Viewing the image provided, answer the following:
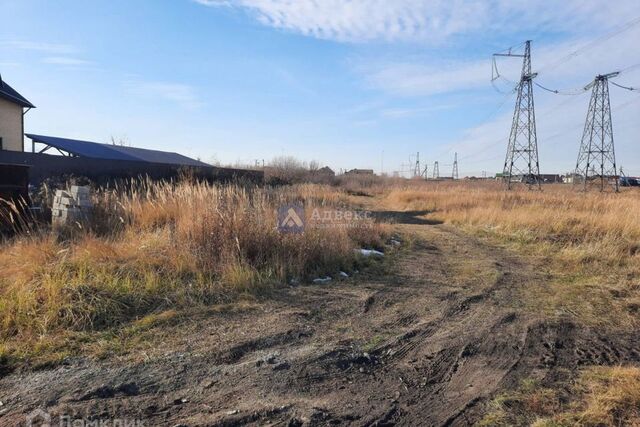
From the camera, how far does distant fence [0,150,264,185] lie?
43.6 ft

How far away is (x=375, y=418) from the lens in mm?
2643

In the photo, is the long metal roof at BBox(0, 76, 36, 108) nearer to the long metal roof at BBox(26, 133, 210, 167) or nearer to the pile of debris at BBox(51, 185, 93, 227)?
the long metal roof at BBox(26, 133, 210, 167)

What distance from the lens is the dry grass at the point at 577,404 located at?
260 centimetres

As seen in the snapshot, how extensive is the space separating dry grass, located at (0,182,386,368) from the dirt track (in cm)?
67

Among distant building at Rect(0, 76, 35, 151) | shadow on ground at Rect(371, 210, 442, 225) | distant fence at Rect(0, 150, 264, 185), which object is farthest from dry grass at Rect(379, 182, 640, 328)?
distant building at Rect(0, 76, 35, 151)

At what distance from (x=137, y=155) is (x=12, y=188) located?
23803 millimetres

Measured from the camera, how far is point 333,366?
3.34m

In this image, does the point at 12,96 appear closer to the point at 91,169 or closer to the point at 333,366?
the point at 91,169

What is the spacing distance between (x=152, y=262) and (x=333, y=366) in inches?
122

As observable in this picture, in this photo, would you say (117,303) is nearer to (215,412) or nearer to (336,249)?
(215,412)

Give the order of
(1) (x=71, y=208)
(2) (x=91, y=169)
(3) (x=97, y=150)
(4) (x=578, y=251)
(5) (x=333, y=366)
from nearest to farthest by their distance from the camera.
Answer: (5) (x=333, y=366)
(1) (x=71, y=208)
(4) (x=578, y=251)
(2) (x=91, y=169)
(3) (x=97, y=150)

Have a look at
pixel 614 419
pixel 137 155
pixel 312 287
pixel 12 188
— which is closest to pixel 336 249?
pixel 312 287

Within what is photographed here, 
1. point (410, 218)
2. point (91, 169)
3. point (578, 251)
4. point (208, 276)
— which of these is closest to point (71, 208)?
point (208, 276)

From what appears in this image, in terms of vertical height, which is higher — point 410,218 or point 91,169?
point 91,169
